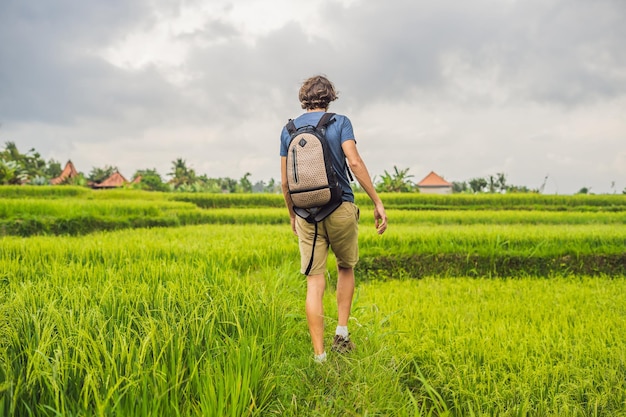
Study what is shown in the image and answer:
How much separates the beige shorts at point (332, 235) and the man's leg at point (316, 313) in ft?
0.21

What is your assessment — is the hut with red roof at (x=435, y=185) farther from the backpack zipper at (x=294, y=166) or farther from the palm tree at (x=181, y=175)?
the backpack zipper at (x=294, y=166)

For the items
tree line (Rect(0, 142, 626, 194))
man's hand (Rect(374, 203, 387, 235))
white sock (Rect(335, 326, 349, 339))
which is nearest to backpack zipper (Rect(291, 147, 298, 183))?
man's hand (Rect(374, 203, 387, 235))

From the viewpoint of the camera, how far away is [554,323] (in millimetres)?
3479

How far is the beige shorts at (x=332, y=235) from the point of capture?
2695 millimetres

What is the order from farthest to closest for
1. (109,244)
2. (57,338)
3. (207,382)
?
(109,244), (57,338), (207,382)

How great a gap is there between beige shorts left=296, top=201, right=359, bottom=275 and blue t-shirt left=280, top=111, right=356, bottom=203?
11 centimetres

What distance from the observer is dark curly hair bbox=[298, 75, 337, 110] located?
8.93ft

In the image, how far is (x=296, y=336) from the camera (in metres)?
3.22

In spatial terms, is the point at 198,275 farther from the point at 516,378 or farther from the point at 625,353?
the point at 625,353

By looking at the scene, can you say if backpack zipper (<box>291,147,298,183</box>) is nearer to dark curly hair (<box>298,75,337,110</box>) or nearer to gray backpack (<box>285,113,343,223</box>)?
gray backpack (<box>285,113,343,223</box>)

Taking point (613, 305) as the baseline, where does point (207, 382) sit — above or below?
above

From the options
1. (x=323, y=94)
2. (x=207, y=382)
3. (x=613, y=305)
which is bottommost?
(x=613, y=305)

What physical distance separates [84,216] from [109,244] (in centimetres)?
363

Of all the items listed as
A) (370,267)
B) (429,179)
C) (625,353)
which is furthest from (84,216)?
(429,179)
